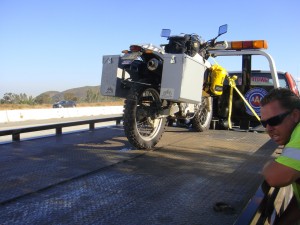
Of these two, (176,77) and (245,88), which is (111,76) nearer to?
(176,77)

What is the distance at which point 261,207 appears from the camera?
2119 mm

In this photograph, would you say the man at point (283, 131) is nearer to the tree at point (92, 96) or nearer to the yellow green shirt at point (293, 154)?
the yellow green shirt at point (293, 154)

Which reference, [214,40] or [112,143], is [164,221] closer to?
[112,143]

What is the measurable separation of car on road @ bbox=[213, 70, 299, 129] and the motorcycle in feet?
4.82

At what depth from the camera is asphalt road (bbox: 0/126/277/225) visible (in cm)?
244

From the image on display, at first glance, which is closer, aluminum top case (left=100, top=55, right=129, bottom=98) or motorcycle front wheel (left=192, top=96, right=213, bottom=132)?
aluminum top case (left=100, top=55, right=129, bottom=98)

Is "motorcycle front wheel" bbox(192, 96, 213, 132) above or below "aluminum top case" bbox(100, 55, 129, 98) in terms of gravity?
below

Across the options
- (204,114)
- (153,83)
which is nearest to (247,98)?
(204,114)

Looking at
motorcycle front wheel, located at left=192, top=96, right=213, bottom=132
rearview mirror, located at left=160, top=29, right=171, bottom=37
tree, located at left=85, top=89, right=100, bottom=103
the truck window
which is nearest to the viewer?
rearview mirror, located at left=160, top=29, right=171, bottom=37

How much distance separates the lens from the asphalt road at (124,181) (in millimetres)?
2438

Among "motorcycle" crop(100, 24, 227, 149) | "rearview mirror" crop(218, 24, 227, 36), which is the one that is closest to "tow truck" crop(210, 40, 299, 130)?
"rearview mirror" crop(218, 24, 227, 36)

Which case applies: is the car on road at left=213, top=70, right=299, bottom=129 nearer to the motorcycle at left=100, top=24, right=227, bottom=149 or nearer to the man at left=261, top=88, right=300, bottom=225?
the motorcycle at left=100, top=24, right=227, bottom=149

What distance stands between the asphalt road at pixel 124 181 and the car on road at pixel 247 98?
5.36ft

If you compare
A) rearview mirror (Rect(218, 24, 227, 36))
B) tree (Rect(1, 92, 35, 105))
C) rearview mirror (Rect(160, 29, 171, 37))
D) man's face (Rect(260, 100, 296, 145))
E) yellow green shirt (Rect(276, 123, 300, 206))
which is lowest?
tree (Rect(1, 92, 35, 105))
